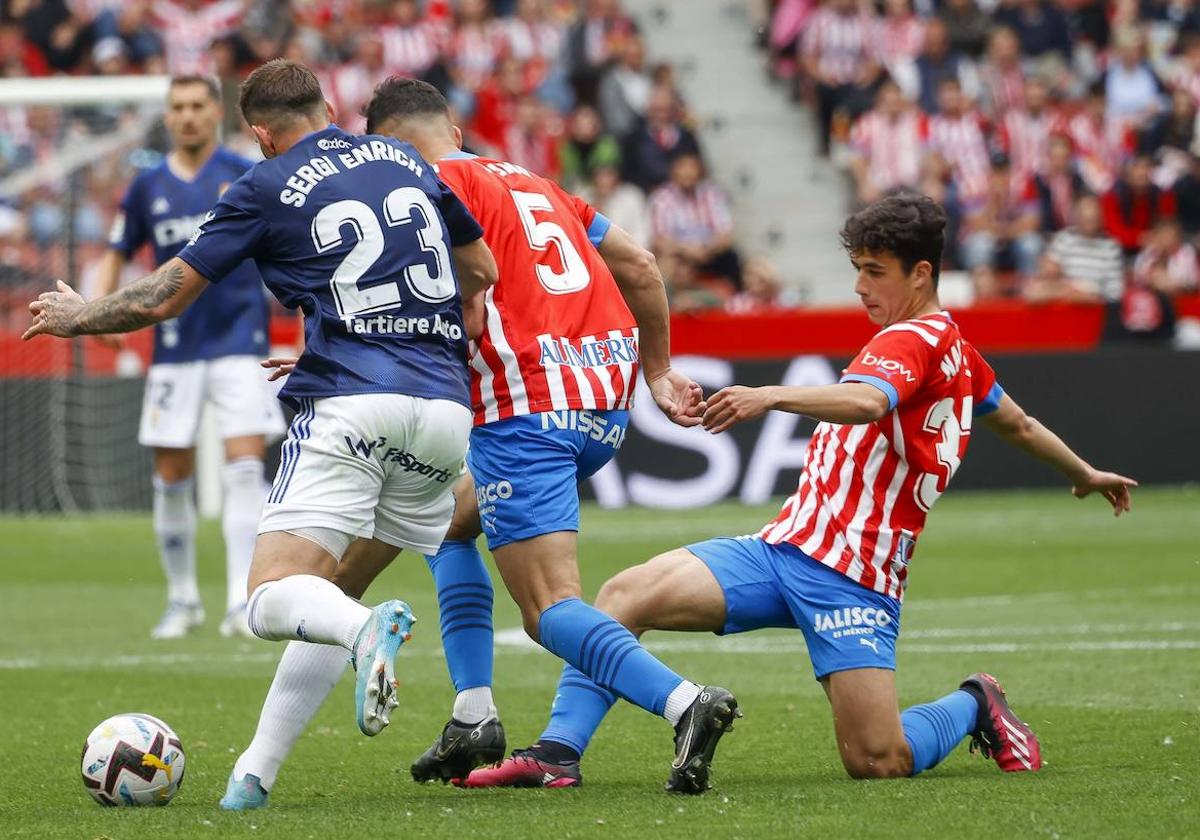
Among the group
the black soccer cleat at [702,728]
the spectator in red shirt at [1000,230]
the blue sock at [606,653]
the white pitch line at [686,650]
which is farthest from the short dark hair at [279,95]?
the spectator in red shirt at [1000,230]

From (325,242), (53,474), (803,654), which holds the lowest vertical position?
(53,474)

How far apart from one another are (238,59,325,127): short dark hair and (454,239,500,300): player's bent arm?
580 mm

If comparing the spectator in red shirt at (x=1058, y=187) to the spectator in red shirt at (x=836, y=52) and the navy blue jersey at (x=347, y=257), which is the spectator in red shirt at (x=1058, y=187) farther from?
the navy blue jersey at (x=347, y=257)

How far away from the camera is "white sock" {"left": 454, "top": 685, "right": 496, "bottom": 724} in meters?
6.05

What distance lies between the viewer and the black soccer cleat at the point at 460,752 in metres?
5.92

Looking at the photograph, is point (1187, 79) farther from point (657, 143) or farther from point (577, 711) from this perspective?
point (577, 711)

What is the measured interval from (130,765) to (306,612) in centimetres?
90

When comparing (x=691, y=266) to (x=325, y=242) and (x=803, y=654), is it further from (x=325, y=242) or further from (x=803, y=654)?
(x=325, y=242)

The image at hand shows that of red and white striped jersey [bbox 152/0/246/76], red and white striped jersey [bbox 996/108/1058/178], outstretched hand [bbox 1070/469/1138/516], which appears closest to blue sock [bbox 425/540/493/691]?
outstretched hand [bbox 1070/469/1138/516]

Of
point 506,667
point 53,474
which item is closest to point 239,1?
point 53,474

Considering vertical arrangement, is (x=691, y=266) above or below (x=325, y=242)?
below

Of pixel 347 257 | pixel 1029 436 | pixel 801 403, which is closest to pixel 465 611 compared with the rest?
pixel 347 257

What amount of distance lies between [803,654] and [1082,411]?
8196 mm

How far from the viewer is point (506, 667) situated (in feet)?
28.9
